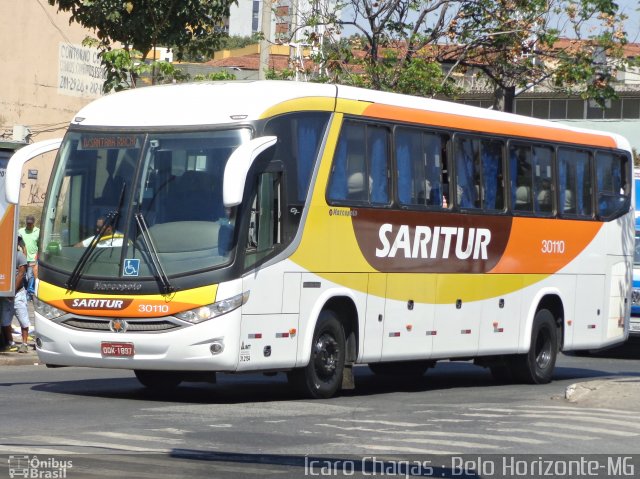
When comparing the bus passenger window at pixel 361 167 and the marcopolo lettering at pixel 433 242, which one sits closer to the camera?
the bus passenger window at pixel 361 167

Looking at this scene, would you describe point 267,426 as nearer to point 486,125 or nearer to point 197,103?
point 197,103

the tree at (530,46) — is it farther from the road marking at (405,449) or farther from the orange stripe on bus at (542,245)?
the road marking at (405,449)

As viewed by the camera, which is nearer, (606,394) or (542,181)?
(606,394)

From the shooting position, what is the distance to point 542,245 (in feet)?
58.8

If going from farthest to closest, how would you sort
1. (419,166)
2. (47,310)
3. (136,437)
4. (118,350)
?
(419,166) < (47,310) < (118,350) < (136,437)

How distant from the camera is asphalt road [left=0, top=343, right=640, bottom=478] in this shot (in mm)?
9086

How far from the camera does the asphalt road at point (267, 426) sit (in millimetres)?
9086

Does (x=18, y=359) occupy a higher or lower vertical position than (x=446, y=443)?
lower

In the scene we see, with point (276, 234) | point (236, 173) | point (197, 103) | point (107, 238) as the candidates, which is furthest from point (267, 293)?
point (197, 103)

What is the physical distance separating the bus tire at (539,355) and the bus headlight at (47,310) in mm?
7070

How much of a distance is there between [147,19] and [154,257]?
875cm

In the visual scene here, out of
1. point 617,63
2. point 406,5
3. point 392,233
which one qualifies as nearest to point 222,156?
point 392,233

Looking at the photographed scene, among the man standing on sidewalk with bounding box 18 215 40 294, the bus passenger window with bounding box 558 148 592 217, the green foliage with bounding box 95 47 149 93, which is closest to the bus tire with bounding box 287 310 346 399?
the bus passenger window with bounding box 558 148 592 217

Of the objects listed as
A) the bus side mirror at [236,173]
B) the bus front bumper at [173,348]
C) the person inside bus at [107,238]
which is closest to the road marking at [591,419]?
the bus front bumper at [173,348]
